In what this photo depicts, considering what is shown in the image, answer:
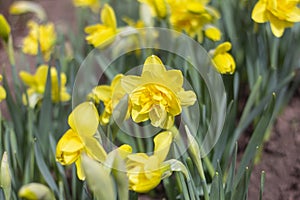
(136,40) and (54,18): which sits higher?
(54,18)

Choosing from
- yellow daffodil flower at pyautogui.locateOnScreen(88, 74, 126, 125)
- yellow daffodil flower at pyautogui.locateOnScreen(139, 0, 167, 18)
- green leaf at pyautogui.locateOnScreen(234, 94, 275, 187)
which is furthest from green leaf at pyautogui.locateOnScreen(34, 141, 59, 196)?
yellow daffodil flower at pyautogui.locateOnScreen(139, 0, 167, 18)

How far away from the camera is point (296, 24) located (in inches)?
76.4

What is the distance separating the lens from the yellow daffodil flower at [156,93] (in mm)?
1181

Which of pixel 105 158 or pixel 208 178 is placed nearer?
pixel 105 158

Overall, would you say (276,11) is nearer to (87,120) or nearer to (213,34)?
(213,34)

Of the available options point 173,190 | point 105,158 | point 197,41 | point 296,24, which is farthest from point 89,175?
point 296,24

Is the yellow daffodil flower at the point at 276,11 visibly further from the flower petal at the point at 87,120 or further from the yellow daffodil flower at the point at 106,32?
the flower petal at the point at 87,120

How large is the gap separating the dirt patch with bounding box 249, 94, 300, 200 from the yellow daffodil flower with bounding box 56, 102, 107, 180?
69cm

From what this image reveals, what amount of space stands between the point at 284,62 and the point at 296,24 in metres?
0.17

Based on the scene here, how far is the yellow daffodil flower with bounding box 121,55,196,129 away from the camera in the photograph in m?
1.18

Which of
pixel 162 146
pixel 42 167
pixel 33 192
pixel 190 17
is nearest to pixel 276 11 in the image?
pixel 190 17

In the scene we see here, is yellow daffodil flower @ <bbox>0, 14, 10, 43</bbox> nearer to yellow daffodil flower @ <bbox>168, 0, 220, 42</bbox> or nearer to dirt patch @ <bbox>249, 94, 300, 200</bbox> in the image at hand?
yellow daffodil flower @ <bbox>168, 0, 220, 42</bbox>

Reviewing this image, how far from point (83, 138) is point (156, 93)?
201 mm

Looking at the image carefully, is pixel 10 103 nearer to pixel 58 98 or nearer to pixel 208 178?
pixel 58 98
